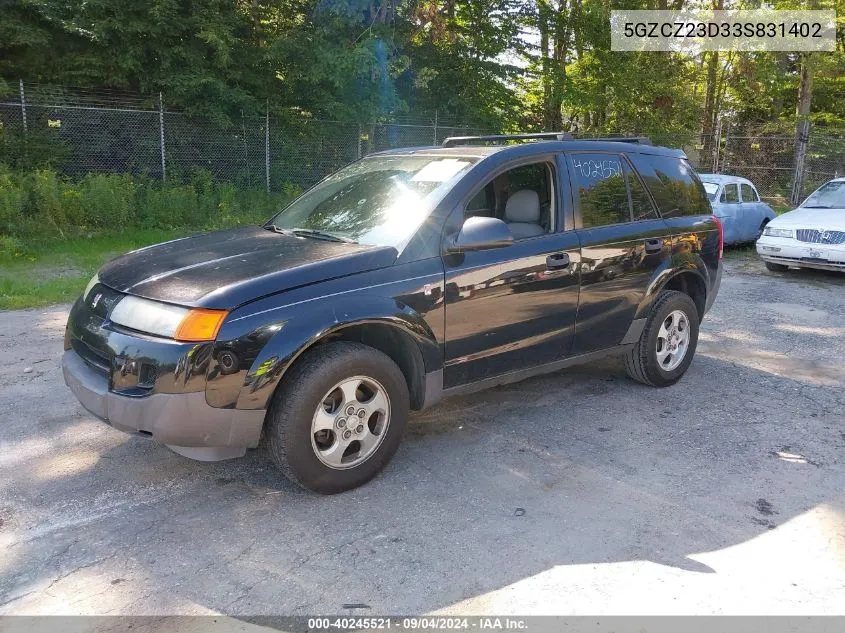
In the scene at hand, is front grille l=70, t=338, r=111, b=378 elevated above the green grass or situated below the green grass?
above

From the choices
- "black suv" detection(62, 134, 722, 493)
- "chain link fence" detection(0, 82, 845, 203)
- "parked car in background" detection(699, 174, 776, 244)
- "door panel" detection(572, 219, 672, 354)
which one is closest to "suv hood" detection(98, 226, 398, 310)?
"black suv" detection(62, 134, 722, 493)

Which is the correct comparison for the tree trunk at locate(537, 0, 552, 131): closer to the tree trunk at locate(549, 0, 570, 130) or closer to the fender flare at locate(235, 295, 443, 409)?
the tree trunk at locate(549, 0, 570, 130)

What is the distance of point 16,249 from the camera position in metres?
10.4

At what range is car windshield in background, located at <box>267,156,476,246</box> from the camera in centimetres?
409

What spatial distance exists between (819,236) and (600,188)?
757cm

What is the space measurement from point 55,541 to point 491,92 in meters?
19.1

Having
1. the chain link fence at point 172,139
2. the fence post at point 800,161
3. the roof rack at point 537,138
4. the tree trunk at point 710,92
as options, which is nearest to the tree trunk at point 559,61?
the chain link fence at point 172,139

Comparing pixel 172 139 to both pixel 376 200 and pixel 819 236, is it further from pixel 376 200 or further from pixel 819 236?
pixel 819 236

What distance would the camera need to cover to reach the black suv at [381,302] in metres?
3.34

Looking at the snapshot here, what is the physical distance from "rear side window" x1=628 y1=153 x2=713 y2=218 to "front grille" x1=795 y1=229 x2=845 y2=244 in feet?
19.8

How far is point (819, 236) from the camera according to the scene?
10.7m

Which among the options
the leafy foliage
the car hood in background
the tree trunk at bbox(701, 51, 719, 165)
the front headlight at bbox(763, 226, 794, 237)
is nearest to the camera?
the car hood in background

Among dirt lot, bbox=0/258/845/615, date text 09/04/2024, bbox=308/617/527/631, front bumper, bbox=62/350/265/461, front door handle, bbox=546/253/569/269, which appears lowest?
date text 09/04/2024, bbox=308/617/527/631

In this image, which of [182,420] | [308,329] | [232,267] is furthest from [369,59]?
[182,420]
